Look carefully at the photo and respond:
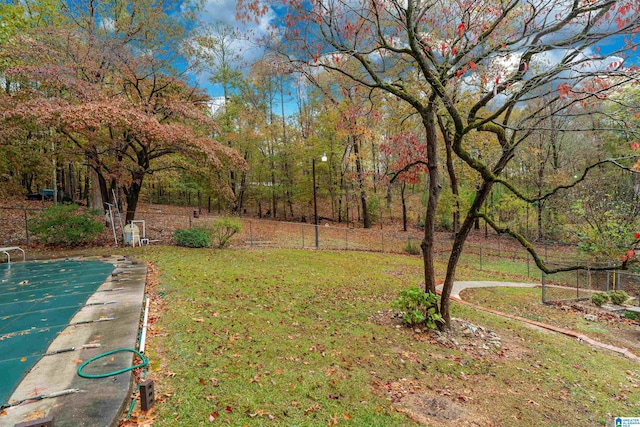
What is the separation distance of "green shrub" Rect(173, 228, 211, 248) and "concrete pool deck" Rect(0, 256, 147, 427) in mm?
6853

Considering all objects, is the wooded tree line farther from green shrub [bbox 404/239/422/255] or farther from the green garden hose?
the green garden hose

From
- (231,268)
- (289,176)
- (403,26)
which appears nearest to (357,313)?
(231,268)

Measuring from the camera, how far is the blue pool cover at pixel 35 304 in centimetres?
334

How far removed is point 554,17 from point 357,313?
5.47 m

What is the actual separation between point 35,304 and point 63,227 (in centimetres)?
707

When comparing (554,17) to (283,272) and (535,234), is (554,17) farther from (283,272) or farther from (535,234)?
(535,234)

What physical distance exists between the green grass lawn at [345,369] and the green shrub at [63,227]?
6.55 metres

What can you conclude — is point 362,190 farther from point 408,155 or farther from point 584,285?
point 408,155

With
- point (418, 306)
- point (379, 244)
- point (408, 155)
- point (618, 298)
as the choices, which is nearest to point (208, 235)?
point (408, 155)

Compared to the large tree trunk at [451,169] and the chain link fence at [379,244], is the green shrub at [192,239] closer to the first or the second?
the chain link fence at [379,244]

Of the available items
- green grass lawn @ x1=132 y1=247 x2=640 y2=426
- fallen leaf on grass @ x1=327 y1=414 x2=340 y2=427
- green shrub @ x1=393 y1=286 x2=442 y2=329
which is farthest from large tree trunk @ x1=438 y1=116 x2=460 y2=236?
fallen leaf on grass @ x1=327 y1=414 x2=340 y2=427

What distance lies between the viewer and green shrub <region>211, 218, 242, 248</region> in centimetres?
1235

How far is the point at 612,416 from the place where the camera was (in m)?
3.48

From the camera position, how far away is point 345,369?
12.6 feet
